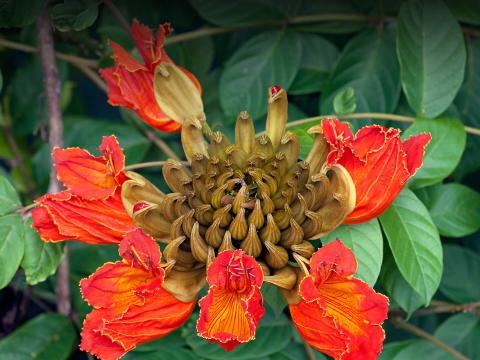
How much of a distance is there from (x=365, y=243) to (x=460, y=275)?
0.42m

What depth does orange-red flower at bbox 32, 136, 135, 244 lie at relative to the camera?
97 centimetres

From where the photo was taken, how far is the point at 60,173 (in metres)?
1.00

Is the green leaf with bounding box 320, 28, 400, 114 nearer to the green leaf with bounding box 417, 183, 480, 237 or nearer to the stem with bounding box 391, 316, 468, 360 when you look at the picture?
the green leaf with bounding box 417, 183, 480, 237

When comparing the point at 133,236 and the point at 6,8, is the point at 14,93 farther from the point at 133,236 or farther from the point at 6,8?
the point at 133,236

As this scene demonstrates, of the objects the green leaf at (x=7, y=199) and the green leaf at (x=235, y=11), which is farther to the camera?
the green leaf at (x=235, y=11)

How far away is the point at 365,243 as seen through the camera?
99 centimetres

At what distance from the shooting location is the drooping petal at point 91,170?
0.98m

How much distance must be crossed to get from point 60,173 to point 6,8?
315 mm

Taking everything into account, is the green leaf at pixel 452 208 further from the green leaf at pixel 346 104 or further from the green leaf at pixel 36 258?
the green leaf at pixel 36 258

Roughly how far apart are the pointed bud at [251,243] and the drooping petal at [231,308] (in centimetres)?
4

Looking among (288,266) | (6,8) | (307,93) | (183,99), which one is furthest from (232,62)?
(288,266)

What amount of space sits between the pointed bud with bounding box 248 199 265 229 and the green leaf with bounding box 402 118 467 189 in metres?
0.29

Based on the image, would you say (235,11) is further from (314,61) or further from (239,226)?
(239,226)

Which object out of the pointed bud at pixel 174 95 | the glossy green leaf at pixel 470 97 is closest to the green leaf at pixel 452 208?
the glossy green leaf at pixel 470 97
